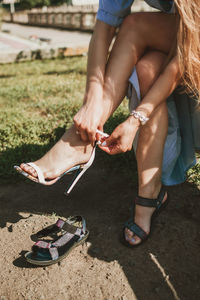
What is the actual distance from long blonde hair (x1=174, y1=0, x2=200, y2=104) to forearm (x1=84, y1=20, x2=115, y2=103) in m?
0.46

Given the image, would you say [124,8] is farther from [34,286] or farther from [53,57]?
[53,57]

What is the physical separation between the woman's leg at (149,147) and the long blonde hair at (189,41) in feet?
0.53

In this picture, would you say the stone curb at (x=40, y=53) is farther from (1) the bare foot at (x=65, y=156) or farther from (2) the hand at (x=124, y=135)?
(2) the hand at (x=124, y=135)

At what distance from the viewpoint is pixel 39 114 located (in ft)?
12.9

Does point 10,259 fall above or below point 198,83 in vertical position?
below

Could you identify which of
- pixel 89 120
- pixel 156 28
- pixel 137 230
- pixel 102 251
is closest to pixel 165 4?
pixel 156 28

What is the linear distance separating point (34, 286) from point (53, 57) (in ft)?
23.6

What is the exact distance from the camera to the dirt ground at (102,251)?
166cm

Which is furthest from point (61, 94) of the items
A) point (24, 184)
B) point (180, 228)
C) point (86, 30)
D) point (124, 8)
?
point (86, 30)

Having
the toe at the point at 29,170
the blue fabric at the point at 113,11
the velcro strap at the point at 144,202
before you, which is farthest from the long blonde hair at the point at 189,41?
the toe at the point at 29,170

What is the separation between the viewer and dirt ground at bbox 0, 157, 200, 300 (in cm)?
166

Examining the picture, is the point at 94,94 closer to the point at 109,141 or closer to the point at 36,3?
the point at 109,141

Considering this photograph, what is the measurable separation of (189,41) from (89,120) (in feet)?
2.16

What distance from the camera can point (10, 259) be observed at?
6.12 feet
